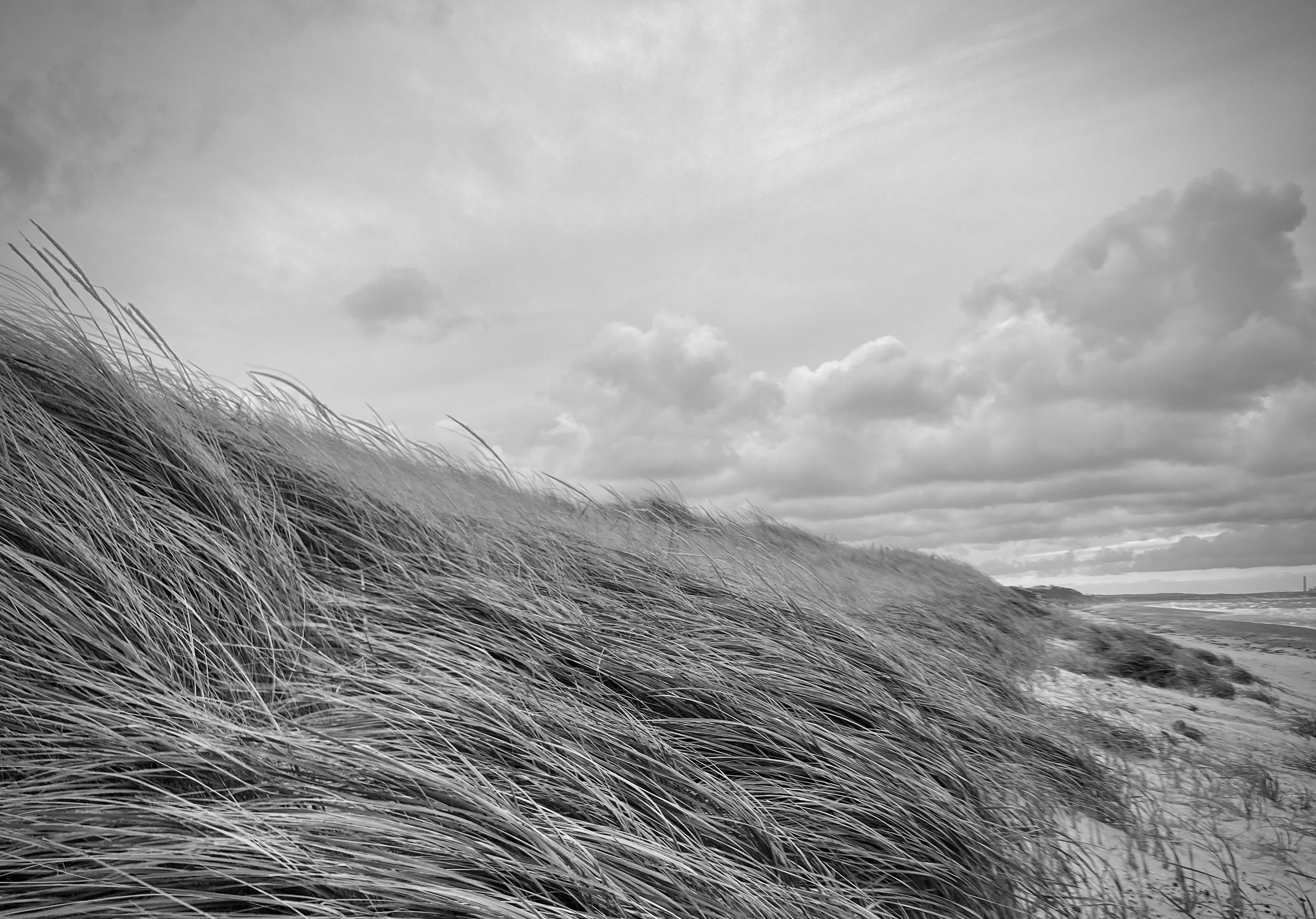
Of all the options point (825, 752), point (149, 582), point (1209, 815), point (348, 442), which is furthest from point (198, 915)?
point (1209, 815)

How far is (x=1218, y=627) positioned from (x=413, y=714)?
13057 millimetres

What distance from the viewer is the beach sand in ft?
6.96

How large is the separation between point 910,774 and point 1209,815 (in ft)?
4.83

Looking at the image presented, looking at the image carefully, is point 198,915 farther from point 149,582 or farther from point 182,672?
point 149,582

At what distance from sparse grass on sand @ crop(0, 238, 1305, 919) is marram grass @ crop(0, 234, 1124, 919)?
11 millimetres

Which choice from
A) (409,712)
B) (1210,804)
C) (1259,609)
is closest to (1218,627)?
(1259,609)

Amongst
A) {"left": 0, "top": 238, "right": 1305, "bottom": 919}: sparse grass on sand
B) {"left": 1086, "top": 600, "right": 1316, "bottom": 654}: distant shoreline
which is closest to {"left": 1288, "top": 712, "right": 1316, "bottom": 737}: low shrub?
{"left": 0, "top": 238, "right": 1305, "bottom": 919}: sparse grass on sand

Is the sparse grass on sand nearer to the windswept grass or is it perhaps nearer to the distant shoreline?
the windswept grass

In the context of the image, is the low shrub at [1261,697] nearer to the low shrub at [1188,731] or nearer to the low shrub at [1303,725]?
the low shrub at [1303,725]

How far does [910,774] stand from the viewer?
6.99ft

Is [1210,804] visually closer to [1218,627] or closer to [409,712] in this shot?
[409,712]

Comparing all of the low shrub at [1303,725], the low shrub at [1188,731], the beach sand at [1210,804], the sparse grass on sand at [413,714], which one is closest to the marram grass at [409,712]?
the sparse grass on sand at [413,714]

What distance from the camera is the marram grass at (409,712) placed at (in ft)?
4.29

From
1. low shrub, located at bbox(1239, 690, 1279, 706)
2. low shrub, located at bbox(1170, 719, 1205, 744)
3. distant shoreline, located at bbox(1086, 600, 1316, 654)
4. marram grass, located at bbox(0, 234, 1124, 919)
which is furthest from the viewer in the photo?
distant shoreline, located at bbox(1086, 600, 1316, 654)
